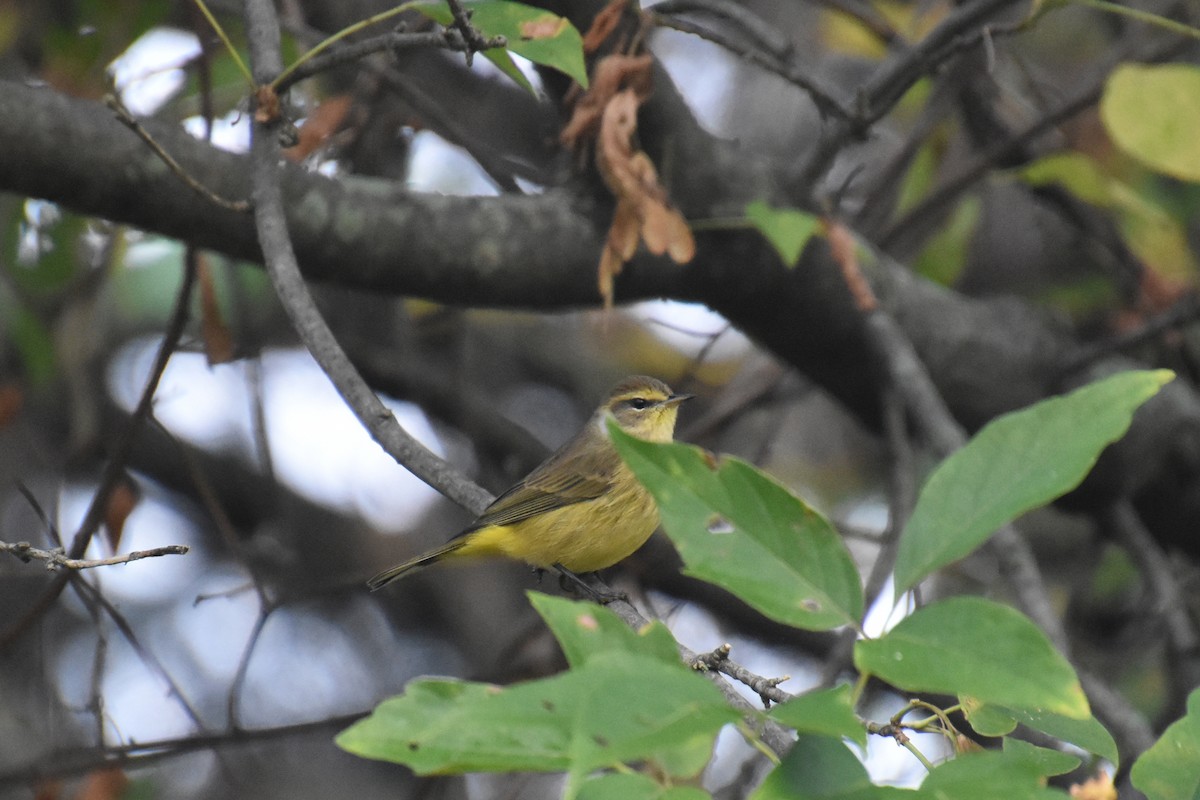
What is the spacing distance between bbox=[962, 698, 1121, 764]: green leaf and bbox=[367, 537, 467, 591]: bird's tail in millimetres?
2493

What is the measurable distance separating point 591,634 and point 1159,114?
3262 mm

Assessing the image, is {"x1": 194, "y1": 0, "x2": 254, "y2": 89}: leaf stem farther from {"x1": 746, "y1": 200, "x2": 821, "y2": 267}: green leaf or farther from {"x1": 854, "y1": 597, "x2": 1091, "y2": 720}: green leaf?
{"x1": 854, "y1": 597, "x2": 1091, "y2": 720}: green leaf

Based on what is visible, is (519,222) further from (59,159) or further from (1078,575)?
(1078,575)

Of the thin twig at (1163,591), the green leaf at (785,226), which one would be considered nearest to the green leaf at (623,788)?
the green leaf at (785,226)

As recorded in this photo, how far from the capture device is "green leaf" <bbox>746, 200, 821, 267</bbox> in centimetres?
345

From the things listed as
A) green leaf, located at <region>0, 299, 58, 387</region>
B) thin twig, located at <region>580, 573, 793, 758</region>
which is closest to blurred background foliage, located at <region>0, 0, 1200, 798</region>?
green leaf, located at <region>0, 299, 58, 387</region>

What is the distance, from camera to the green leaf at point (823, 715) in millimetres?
1162

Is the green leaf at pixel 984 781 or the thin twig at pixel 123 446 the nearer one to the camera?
the green leaf at pixel 984 781

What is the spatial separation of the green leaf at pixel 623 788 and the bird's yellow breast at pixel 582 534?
2902 mm

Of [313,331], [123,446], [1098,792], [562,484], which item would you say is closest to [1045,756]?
[1098,792]

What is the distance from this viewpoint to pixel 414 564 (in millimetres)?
3990

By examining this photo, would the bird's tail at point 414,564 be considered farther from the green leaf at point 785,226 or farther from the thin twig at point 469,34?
the thin twig at point 469,34

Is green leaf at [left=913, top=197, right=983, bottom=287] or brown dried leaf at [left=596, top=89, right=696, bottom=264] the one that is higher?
brown dried leaf at [left=596, top=89, right=696, bottom=264]

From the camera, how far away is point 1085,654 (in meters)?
5.86
